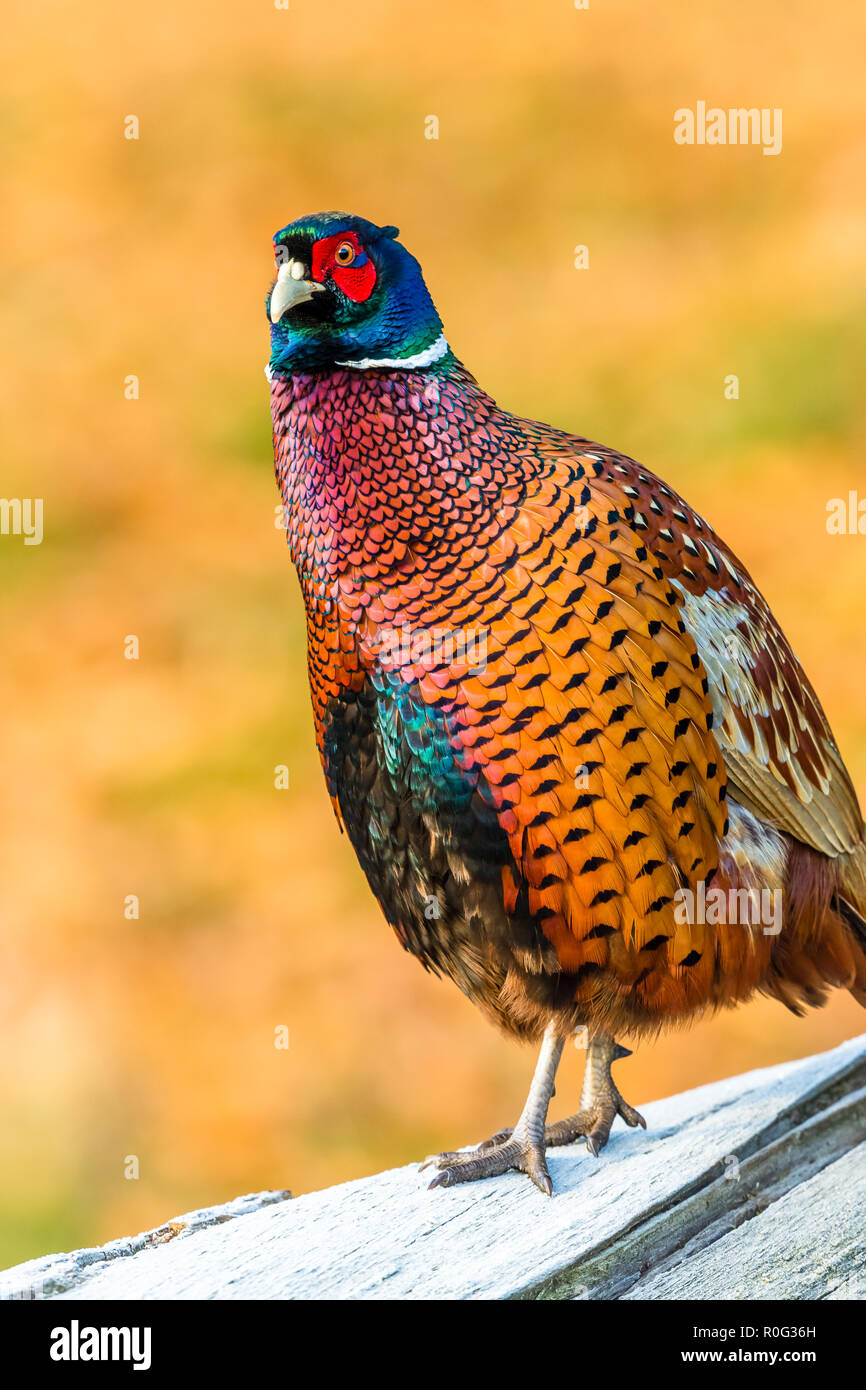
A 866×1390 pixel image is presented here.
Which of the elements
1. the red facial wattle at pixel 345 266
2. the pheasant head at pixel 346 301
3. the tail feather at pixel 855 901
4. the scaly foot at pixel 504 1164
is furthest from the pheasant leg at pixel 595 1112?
the red facial wattle at pixel 345 266

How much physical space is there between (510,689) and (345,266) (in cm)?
98

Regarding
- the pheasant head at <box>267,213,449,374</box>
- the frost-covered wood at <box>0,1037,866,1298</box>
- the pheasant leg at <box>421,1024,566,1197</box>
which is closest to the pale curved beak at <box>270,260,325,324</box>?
the pheasant head at <box>267,213,449,374</box>

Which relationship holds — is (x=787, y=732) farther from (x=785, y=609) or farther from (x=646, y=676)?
(x=785, y=609)

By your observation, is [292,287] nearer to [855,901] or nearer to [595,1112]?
[855,901]

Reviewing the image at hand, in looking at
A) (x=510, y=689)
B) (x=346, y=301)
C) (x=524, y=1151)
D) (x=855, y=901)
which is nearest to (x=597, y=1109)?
(x=524, y=1151)

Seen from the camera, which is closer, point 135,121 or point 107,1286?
point 107,1286

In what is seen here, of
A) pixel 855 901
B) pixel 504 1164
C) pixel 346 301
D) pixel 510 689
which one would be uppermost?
pixel 346 301

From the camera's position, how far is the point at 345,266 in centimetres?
312

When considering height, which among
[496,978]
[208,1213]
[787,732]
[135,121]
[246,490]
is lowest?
[208,1213]

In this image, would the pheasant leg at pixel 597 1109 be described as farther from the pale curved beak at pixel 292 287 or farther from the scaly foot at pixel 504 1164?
the pale curved beak at pixel 292 287
